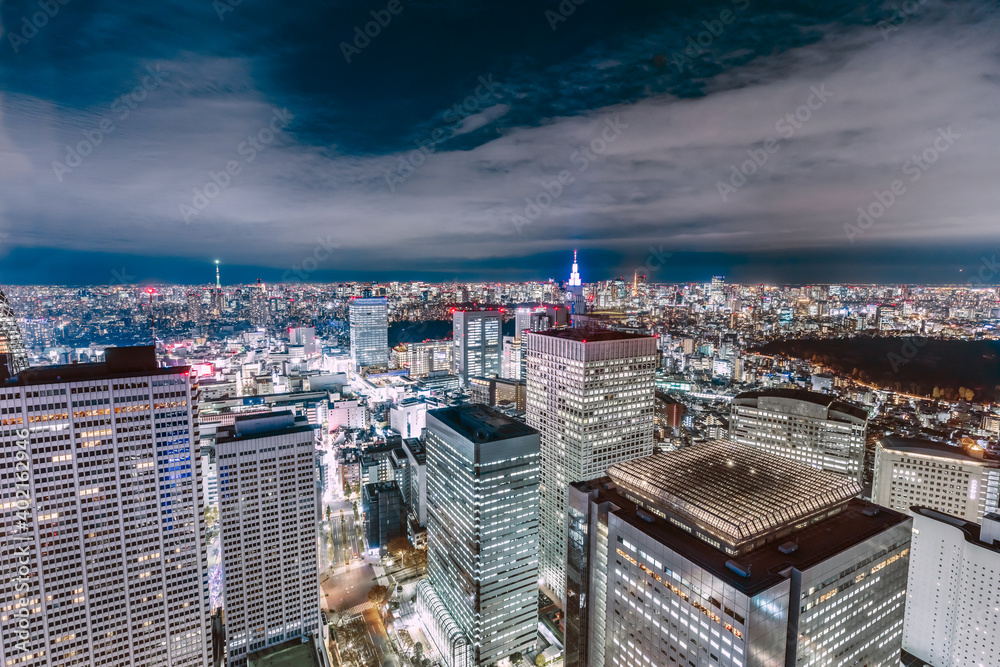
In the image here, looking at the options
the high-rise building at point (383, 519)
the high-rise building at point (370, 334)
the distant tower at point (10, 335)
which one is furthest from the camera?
the high-rise building at point (370, 334)

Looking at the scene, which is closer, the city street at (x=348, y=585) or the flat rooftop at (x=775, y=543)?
the flat rooftop at (x=775, y=543)

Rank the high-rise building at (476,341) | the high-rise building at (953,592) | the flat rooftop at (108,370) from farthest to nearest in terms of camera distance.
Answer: the high-rise building at (476,341)
the high-rise building at (953,592)
the flat rooftop at (108,370)

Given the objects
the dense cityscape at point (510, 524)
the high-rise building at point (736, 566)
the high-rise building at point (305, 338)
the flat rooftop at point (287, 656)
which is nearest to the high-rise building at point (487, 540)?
the dense cityscape at point (510, 524)

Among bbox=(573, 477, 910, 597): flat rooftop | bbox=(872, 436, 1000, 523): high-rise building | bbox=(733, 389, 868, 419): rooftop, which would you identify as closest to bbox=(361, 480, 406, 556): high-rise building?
bbox=(573, 477, 910, 597): flat rooftop

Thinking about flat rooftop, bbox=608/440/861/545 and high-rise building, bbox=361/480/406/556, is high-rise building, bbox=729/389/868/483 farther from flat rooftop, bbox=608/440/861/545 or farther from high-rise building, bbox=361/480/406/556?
high-rise building, bbox=361/480/406/556

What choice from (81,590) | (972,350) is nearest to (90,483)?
(81,590)

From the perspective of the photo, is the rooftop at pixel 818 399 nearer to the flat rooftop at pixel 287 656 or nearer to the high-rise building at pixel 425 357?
the flat rooftop at pixel 287 656

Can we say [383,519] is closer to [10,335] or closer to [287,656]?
[287,656]

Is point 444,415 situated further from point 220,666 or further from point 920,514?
point 920,514
